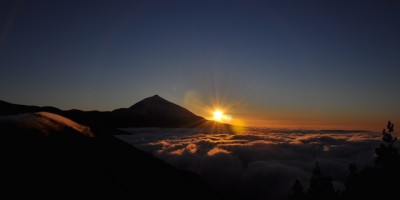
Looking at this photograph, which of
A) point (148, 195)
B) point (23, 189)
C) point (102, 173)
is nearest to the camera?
point (23, 189)

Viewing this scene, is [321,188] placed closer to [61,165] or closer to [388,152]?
[388,152]

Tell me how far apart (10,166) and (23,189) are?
487cm

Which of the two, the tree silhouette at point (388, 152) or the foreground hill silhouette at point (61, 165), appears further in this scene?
the tree silhouette at point (388, 152)

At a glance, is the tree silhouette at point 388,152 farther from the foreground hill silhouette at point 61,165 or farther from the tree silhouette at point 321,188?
the foreground hill silhouette at point 61,165

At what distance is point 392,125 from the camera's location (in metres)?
79.1

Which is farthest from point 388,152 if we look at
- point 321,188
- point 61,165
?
point 61,165

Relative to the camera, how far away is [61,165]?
184ft

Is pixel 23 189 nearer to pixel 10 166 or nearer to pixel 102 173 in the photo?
pixel 10 166

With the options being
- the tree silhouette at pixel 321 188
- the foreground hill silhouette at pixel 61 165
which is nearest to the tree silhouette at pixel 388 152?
the tree silhouette at pixel 321 188

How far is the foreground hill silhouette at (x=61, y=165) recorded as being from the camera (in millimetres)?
46934

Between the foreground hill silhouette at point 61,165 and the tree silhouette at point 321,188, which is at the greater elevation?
the foreground hill silhouette at point 61,165

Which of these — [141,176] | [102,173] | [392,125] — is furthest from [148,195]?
[392,125]

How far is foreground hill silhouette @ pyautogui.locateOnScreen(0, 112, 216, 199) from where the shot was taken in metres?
46.9

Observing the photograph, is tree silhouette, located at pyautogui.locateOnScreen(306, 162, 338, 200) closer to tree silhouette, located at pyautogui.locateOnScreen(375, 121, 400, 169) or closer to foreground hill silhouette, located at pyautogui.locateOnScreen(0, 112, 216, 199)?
tree silhouette, located at pyautogui.locateOnScreen(375, 121, 400, 169)
